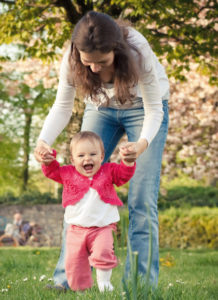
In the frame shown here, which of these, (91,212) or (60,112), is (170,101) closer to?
(60,112)

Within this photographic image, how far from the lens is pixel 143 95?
2.76 m

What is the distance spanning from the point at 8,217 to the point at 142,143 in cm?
1179

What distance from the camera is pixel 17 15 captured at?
21.1 ft

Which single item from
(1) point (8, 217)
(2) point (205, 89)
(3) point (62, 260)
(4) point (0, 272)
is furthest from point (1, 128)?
(3) point (62, 260)

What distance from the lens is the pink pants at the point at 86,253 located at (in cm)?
262

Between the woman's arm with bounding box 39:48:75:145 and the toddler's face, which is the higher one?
the woman's arm with bounding box 39:48:75:145

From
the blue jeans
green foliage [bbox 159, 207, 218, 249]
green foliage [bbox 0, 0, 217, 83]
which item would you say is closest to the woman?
the blue jeans

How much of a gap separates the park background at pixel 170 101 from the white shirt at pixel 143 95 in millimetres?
912

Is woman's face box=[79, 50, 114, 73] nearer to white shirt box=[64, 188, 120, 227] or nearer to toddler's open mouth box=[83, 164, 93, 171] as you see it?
toddler's open mouth box=[83, 164, 93, 171]

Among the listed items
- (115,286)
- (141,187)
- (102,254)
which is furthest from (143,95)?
(115,286)

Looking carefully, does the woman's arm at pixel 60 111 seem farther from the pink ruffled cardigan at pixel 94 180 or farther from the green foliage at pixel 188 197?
the green foliage at pixel 188 197

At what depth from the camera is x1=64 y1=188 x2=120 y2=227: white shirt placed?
104 inches

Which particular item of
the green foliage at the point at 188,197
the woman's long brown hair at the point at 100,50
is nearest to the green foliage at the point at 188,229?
the green foliage at the point at 188,197

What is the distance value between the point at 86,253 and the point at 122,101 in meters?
0.97
